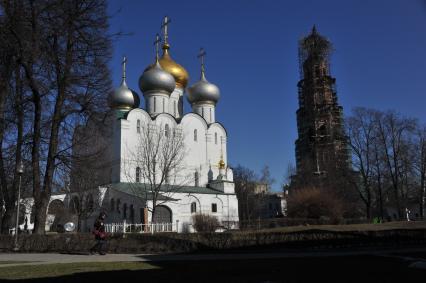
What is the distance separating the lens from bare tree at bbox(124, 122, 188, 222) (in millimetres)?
36469

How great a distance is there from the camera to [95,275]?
8930 mm

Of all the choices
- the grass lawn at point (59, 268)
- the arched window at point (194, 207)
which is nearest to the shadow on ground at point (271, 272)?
the grass lawn at point (59, 268)

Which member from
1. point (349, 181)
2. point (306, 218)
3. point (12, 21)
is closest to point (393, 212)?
point (349, 181)

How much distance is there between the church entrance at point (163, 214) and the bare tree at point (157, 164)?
71cm

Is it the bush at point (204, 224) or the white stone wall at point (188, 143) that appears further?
the white stone wall at point (188, 143)

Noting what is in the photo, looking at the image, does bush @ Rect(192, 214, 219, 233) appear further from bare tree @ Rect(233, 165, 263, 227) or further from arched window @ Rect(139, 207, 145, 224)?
bare tree @ Rect(233, 165, 263, 227)

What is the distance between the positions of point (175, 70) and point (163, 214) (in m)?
18.9

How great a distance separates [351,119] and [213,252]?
3318 centimetres

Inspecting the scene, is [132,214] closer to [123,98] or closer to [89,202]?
[89,202]

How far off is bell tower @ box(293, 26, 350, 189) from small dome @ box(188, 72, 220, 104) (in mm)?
20413

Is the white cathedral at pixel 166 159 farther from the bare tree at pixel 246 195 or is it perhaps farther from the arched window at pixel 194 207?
the bare tree at pixel 246 195

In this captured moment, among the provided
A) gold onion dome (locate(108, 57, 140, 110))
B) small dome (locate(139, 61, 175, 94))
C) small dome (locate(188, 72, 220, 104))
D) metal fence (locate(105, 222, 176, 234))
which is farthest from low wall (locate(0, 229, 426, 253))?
small dome (locate(188, 72, 220, 104))

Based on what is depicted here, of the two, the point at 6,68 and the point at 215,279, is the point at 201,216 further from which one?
the point at 215,279

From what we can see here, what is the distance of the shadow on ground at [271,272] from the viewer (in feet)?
26.9
